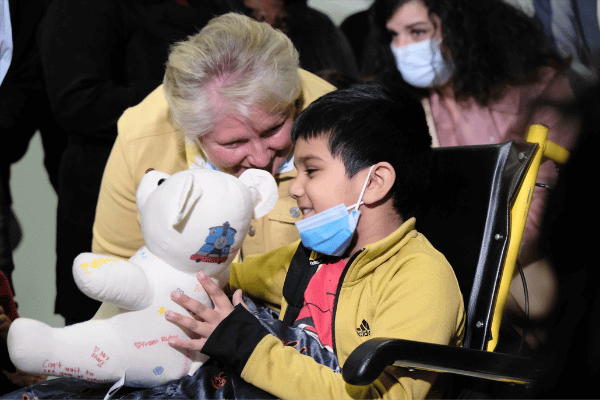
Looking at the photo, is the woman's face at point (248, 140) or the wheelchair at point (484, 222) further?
the woman's face at point (248, 140)

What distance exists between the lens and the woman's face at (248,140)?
4.18ft

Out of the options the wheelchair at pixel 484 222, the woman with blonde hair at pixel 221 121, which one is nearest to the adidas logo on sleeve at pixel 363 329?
the wheelchair at pixel 484 222

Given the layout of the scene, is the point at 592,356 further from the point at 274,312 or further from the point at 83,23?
the point at 83,23

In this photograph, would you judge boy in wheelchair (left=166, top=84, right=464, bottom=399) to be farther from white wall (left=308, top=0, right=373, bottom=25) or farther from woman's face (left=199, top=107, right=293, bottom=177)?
white wall (left=308, top=0, right=373, bottom=25)

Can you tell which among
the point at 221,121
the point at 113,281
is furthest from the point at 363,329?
the point at 221,121

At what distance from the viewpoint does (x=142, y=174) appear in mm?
1426

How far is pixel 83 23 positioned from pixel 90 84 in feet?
0.58

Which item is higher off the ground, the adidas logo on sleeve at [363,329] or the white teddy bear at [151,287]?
the white teddy bear at [151,287]

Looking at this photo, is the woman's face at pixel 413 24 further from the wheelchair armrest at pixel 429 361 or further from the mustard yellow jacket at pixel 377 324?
the wheelchair armrest at pixel 429 361

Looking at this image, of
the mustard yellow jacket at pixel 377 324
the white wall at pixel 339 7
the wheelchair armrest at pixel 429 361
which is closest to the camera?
the wheelchair armrest at pixel 429 361

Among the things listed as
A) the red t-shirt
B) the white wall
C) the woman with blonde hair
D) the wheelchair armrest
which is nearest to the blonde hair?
the woman with blonde hair

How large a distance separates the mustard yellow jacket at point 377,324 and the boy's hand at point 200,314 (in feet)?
0.11

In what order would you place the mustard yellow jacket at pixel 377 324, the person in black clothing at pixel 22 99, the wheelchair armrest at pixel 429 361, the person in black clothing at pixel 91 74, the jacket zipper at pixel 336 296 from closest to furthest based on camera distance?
the wheelchair armrest at pixel 429 361, the mustard yellow jacket at pixel 377 324, the jacket zipper at pixel 336 296, the person in black clothing at pixel 91 74, the person in black clothing at pixel 22 99

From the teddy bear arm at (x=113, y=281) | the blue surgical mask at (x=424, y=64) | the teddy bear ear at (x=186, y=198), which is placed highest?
the blue surgical mask at (x=424, y=64)
